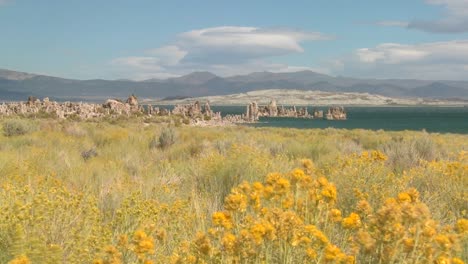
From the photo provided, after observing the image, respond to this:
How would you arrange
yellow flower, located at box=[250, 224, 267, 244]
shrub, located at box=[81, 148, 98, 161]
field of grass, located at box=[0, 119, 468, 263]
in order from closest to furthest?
1. field of grass, located at box=[0, 119, 468, 263]
2. yellow flower, located at box=[250, 224, 267, 244]
3. shrub, located at box=[81, 148, 98, 161]

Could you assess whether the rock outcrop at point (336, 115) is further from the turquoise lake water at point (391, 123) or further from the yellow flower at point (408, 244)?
the yellow flower at point (408, 244)

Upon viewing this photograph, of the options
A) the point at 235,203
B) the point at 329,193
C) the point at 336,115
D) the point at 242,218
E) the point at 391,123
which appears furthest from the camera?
the point at 336,115

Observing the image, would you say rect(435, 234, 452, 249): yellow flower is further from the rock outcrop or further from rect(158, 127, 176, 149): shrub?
the rock outcrop

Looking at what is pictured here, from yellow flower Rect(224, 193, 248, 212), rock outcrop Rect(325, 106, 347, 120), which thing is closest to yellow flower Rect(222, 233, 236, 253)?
yellow flower Rect(224, 193, 248, 212)

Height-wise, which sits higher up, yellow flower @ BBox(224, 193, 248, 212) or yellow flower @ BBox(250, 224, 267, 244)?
yellow flower @ BBox(224, 193, 248, 212)

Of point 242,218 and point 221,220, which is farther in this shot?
point 242,218

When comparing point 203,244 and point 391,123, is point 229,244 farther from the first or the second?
point 391,123

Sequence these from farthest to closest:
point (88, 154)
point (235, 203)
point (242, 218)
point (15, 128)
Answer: point (15, 128) < point (88, 154) < point (242, 218) < point (235, 203)

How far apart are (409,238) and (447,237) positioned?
231mm

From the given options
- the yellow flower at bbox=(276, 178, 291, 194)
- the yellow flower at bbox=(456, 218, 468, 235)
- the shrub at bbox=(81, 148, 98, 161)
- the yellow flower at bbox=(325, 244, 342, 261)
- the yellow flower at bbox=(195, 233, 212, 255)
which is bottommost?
the shrub at bbox=(81, 148, 98, 161)

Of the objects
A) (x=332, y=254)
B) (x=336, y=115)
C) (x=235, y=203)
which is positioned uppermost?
(x=235, y=203)

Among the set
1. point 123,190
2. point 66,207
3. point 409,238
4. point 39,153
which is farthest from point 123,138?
point 409,238

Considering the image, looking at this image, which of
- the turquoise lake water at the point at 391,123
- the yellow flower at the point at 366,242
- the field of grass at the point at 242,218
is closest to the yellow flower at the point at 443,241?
the field of grass at the point at 242,218

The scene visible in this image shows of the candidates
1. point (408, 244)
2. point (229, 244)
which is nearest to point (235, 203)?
point (229, 244)
